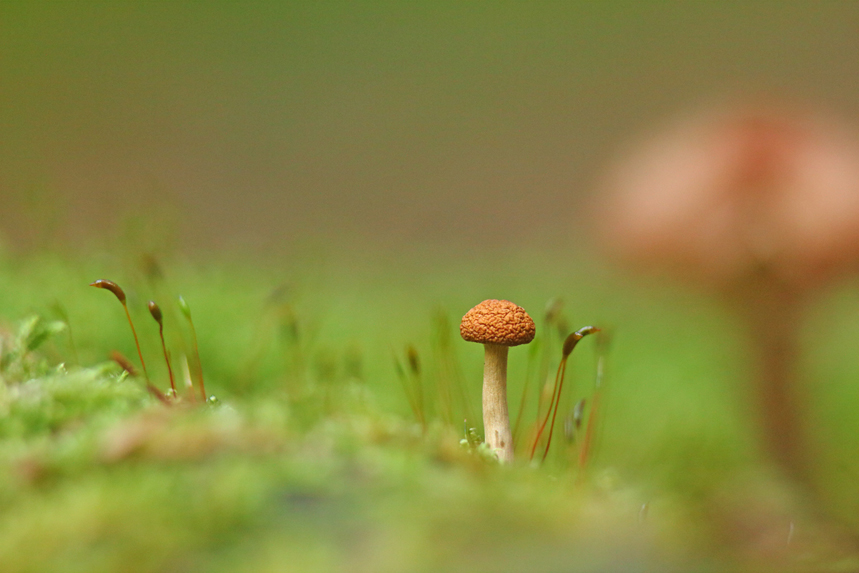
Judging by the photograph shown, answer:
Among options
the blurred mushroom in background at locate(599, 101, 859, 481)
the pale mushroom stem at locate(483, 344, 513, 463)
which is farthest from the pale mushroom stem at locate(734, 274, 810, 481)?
the pale mushroom stem at locate(483, 344, 513, 463)

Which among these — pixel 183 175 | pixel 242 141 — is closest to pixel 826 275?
pixel 183 175

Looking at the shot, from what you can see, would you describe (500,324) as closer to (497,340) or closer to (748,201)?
(497,340)

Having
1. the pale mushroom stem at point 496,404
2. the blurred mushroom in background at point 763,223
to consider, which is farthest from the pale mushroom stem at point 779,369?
the pale mushroom stem at point 496,404

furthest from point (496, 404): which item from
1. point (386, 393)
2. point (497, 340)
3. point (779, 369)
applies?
point (779, 369)

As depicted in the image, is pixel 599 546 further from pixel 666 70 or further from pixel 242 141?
pixel 666 70

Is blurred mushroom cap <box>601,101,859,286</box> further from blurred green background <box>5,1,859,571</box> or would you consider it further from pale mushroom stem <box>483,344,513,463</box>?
pale mushroom stem <box>483,344,513,463</box>
